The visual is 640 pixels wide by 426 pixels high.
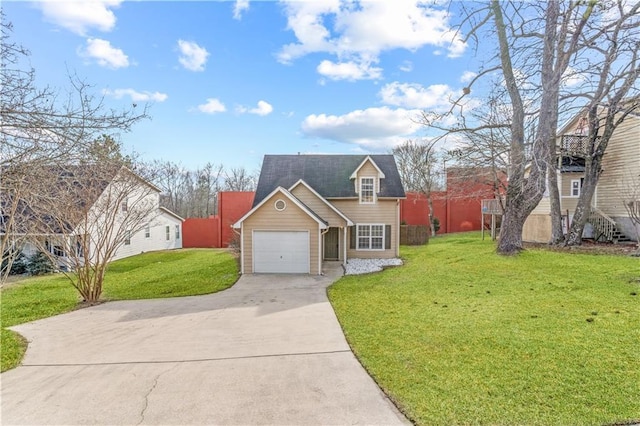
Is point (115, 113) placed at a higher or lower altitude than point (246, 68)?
lower

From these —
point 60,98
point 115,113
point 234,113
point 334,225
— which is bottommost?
point 334,225

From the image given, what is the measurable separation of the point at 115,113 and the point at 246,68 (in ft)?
30.1

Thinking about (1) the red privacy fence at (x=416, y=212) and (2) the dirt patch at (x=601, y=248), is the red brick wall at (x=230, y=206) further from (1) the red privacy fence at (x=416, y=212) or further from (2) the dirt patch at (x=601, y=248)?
(2) the dirt patch at (x=601, y=248)

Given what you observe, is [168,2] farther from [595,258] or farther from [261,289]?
[595,258]

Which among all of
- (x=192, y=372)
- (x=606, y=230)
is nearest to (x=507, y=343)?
(x=192, y=372)

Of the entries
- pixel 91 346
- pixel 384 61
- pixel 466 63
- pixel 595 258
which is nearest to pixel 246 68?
pixel 384 61

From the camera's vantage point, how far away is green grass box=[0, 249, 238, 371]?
26.1 feet

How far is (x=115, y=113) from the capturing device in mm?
4676

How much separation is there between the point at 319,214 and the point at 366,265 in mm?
3383

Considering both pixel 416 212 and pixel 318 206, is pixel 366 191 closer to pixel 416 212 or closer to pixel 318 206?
pixel 318 206

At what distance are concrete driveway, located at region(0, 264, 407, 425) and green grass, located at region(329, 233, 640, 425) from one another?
0.61 m

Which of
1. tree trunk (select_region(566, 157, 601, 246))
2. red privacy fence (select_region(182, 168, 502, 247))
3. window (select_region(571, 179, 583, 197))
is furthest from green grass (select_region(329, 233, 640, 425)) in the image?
red privacy fence (select_region(182, 168, 502, 247))

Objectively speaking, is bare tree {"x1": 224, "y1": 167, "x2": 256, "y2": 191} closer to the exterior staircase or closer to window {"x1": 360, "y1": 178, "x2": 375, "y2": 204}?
window {"x1": 360, "y1": 178, "x2": 375, "y2": 204}

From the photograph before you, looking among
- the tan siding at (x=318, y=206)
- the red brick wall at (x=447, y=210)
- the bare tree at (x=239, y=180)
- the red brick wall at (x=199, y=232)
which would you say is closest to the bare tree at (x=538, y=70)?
the tan siding at (x=318, y=206)
